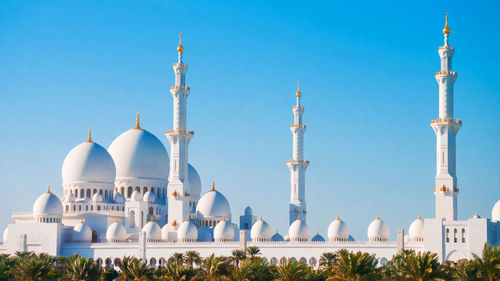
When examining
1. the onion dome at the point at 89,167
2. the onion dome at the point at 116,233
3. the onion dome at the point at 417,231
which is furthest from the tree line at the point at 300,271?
the onion dome at the point at 89,167

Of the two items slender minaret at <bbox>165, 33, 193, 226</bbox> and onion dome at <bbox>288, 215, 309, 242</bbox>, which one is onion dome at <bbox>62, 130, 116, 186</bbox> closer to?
slender minaret at <bbox>165, 33, 193, 226</bbox>

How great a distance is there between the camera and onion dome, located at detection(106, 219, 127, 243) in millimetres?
82938

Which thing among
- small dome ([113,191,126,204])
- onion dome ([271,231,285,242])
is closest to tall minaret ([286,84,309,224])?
onion dome ([271,231,285,242])

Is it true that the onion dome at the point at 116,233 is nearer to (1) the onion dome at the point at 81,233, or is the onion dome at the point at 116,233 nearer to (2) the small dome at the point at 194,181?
(1) the onion dome at the point at 81,233

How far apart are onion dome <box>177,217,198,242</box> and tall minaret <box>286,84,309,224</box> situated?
1037cm

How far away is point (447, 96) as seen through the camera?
71625 millimetres

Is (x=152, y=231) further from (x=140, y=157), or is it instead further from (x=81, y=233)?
(x=140, y=157)

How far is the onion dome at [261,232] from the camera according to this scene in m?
78.4

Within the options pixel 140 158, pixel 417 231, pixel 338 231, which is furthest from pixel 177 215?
pixel 417 231

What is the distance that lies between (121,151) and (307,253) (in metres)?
26.5

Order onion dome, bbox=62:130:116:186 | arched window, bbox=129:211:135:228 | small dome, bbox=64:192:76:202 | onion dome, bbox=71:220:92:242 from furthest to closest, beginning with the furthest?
1. onion dome, bbox=62:130:116:186
2. small dome, bbox=64:192:76:202
3. arched window, bbox=129:211:135:228
4. onion dome, bbox=71:220:92:242

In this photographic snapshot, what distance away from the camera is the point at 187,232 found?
79625 millimetres

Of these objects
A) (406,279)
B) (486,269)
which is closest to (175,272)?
(406,279)

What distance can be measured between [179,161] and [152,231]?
6.99 meters
